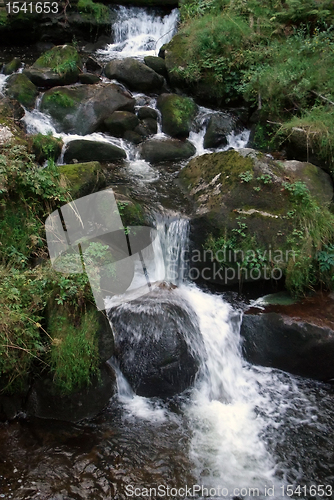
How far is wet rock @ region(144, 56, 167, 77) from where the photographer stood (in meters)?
→ 10.1

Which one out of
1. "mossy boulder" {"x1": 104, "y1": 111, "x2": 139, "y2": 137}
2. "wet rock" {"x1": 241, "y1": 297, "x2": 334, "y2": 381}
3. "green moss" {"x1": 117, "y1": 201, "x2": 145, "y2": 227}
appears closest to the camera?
"wet rock" {"x1": 241, "y1": 297, "x2": 334, "y2": 381}

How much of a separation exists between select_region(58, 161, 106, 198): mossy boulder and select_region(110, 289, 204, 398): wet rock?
1.90 m

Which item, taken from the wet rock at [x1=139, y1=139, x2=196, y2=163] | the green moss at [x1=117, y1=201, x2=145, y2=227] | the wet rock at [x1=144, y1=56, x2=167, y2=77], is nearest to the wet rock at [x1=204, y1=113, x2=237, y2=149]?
the wet rock at [x1=139, y1=139, x2=196, y2=163]

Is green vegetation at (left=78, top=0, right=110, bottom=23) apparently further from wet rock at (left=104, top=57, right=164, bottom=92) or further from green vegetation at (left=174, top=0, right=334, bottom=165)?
wet rock at (left=104, top=57, right=164, bottom=92)

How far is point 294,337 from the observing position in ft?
16.4

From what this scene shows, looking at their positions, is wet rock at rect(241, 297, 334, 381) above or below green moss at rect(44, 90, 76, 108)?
below

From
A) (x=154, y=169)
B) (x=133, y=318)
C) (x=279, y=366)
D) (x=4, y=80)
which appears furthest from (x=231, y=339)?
(x=4, y=80)

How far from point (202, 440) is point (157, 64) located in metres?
9.30

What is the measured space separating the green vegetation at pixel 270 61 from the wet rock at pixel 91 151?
319cm

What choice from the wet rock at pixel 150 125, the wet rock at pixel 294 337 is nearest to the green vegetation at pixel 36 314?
the wet rock at pixel 294 337

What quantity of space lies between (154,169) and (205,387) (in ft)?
15.2

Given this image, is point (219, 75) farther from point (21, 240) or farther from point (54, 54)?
point (21, 240)

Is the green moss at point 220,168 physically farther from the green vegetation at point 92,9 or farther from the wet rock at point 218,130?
the green vegetation at point 92,9

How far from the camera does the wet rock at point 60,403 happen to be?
415cm
